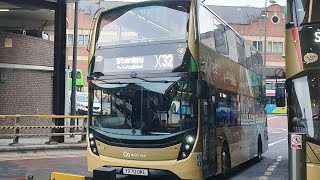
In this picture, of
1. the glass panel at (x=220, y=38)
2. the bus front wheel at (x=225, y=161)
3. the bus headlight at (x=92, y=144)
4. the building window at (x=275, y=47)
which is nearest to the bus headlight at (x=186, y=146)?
the bus headlight at (x=92, y=144)

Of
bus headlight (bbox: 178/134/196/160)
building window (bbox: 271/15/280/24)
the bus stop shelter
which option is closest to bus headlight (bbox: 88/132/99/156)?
bus headlight (bbox: 178/134/196/160)

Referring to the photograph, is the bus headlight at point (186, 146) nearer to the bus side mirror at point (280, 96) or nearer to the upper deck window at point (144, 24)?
the upper deck window at point (144, 24)

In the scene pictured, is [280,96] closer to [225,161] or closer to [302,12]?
[225,161]

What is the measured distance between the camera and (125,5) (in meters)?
9.88

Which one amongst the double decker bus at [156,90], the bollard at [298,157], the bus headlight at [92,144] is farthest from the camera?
the bus headlight at [92,144]

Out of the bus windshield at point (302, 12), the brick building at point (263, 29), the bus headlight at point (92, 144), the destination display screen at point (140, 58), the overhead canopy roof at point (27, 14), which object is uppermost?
the brick building at point (263, 29)

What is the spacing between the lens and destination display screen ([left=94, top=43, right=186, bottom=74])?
29.8 feet

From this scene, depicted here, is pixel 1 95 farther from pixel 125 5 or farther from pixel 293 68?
pixel 293 68

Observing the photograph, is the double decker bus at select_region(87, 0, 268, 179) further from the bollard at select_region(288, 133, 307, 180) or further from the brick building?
the brick building

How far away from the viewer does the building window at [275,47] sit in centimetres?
6375

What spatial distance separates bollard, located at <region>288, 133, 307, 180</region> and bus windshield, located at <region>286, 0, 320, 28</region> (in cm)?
228

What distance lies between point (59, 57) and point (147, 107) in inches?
316

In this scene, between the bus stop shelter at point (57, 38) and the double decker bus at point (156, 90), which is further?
the bus stop shelter at point (57, 38)

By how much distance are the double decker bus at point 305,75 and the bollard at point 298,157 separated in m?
1.03
